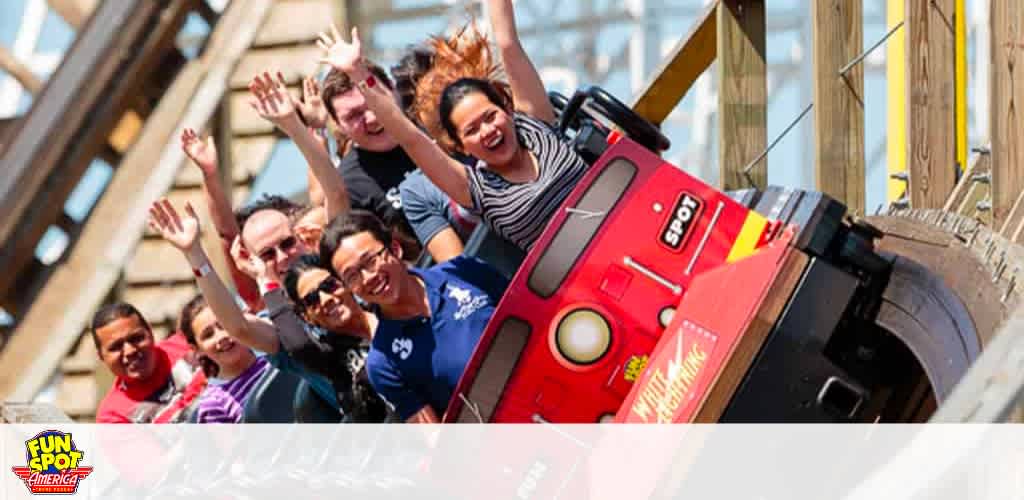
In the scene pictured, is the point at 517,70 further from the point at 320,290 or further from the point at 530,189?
the point at 320,290

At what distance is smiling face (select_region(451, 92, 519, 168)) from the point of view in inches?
146

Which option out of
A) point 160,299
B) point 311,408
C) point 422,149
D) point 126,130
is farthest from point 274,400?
point 126,130

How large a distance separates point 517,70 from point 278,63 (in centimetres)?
415

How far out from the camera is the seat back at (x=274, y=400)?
180 inches

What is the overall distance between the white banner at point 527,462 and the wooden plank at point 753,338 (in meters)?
0.06

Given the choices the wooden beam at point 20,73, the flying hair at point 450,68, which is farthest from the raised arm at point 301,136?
the wooden beam at point 20,73

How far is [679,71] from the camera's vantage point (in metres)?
5.13

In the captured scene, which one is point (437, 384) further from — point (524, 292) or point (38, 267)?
point (38, 267)

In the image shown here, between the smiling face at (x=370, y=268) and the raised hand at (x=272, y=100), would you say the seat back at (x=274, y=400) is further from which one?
the smiling face at (x=370, y=268)

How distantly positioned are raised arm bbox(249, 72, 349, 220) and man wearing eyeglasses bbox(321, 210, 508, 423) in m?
0.65

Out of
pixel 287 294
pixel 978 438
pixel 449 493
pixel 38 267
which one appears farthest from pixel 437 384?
pixel 38 267

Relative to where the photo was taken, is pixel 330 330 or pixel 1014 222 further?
pixel 330 330

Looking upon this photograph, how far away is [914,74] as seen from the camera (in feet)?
11.7

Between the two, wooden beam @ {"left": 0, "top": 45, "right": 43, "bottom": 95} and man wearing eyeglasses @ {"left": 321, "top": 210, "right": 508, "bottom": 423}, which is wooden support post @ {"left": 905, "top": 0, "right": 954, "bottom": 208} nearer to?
man wearing eyeglasses @ {"left": 321, "top": 210, "right": 508, "bottom": 423}
